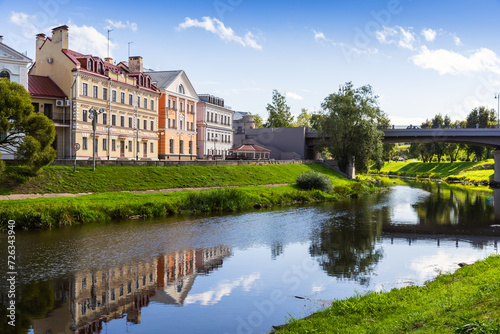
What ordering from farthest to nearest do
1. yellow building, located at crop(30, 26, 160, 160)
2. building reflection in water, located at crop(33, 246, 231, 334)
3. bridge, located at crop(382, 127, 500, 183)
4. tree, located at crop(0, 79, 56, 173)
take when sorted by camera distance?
bridge, located at crop(382, 127, 500, 183), yellow building, located at crop(30, 26, 160, 160), tree, located at crop(0, 79, 56, 173), building reflection in water, located at crop(33, 246, 231, 334)

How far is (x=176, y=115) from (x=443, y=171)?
66.9 m

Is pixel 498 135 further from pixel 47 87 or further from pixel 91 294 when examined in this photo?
pixel 91 294

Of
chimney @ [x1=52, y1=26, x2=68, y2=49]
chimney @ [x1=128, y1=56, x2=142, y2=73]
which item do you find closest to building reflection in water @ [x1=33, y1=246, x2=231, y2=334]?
chimney @ [x1=52, y1=26, x2=68, y2=49]

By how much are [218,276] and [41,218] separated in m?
14.5

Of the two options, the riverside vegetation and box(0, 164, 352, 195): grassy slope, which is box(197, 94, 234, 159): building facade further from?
the riverside vegetation

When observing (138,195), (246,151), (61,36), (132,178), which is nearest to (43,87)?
(61,36)

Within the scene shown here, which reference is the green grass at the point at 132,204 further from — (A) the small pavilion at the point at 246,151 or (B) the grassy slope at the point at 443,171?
(B) the grassy slope at the point at 443,171

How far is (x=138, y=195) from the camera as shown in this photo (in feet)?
119

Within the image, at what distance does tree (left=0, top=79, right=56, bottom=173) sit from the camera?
3145cm

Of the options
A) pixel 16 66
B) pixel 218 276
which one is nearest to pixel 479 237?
pixel 218 276

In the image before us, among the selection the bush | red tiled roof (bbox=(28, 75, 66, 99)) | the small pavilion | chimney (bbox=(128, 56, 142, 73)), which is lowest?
the bush

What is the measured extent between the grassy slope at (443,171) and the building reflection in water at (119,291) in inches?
3027

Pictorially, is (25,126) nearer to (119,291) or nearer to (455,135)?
(119,291)

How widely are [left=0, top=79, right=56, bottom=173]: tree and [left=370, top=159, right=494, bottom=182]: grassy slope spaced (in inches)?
3003
